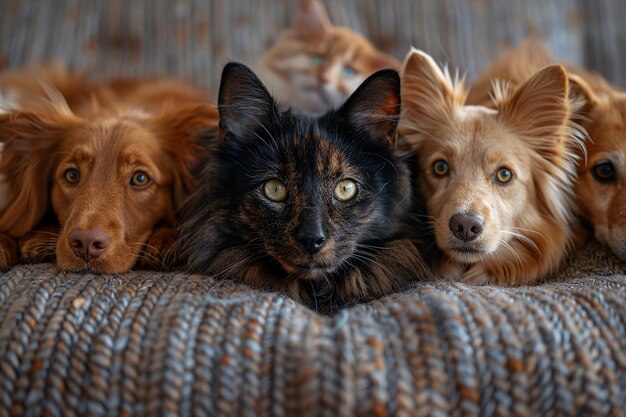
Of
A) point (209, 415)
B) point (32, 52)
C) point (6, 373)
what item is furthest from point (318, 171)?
point (32, 52)

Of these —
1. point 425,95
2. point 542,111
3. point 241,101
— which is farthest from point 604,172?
point 241,101

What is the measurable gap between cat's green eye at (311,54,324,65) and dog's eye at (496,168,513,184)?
4.14ft

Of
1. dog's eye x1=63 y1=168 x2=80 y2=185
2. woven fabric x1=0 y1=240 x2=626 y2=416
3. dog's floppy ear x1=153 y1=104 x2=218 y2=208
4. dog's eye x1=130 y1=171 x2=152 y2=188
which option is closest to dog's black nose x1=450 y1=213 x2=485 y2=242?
woven fabric x1=0 y1=240 x2=626 y2=416

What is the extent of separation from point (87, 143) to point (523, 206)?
52.2 inches

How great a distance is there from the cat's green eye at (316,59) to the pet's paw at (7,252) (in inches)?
60.4

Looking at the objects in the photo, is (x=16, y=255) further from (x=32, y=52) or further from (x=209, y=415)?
(x=32, y=52)

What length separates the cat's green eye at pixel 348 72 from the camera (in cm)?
265

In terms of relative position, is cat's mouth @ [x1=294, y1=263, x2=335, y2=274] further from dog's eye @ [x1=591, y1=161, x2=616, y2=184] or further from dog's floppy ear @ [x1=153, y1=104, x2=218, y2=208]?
dog's eye @ [x1=591, y1=161, x2=616, y2=184]

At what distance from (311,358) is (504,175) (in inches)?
34.8

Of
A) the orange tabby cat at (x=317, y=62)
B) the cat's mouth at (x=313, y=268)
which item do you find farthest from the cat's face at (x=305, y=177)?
the orange tabby cat at (x=317, y=62)

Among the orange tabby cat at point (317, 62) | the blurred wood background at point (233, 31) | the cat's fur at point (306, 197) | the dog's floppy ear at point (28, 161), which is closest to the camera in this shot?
the cat's fur at point (306, 197)

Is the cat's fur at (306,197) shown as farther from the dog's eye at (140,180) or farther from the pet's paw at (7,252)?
the pet's paw at (7,252)

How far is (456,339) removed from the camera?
1.21 metres

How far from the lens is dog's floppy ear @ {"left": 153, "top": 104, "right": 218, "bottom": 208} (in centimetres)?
185
